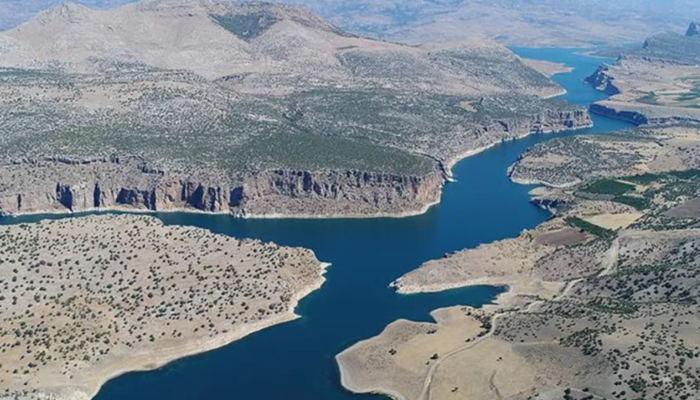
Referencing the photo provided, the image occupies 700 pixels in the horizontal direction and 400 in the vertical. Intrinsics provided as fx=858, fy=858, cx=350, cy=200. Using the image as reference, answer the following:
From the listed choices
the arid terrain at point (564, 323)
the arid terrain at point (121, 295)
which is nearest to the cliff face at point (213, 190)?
the arid terrain at point (121, 295)

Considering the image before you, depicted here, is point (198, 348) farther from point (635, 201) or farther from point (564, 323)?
point (635, 201)

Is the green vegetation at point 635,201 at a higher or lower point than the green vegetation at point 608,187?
higher

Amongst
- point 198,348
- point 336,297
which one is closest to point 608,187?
point 336,297

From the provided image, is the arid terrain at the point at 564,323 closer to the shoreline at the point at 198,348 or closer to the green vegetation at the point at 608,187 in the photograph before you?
the shoreline at the point at 198,348

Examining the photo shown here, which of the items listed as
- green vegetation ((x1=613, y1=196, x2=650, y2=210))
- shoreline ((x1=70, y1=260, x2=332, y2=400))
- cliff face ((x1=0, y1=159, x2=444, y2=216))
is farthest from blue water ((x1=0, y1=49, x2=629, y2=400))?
green vegetation ((x1=613, y1=196, x2=650, y2=210))

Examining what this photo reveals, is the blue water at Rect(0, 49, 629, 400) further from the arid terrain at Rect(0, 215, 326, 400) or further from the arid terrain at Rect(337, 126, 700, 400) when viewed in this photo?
the arid terrain at Rect(337, 126, 700, 400)
